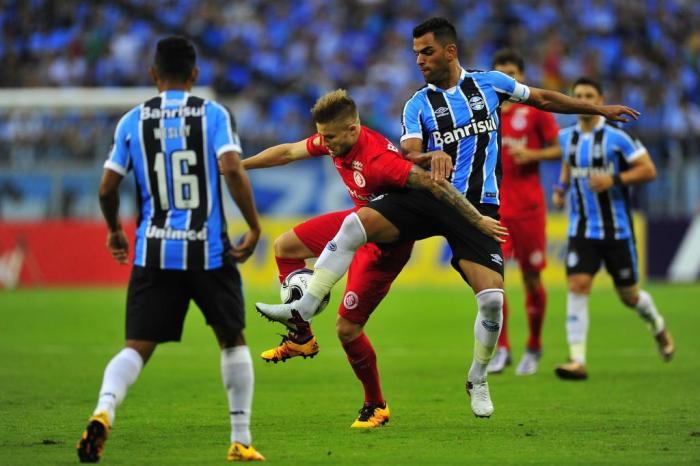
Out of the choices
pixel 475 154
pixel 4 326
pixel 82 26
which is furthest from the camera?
pixel 82 26

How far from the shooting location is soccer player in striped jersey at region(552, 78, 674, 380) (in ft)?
38.7

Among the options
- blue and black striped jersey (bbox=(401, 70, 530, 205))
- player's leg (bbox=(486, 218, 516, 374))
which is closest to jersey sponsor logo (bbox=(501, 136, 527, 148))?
player's leg (bbox=(486, 218, 516, 374))

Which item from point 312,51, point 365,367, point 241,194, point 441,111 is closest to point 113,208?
point 241,194

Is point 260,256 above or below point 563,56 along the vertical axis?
below

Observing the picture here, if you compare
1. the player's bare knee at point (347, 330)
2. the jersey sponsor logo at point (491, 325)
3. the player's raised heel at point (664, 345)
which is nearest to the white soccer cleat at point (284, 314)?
the player's bare knee at point (347, 330)

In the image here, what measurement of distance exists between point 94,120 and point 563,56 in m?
10.2

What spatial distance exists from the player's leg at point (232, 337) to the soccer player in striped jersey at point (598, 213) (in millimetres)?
5662

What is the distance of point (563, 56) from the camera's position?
26.8 meters

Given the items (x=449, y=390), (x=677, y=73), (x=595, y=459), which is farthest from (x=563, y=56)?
(x=595, y=459)

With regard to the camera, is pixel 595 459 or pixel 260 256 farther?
pixel 260 256

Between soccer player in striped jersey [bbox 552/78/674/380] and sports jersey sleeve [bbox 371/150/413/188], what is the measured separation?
4091mm

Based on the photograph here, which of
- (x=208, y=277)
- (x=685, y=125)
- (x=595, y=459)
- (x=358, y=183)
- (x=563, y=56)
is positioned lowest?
(x=595, y=459)

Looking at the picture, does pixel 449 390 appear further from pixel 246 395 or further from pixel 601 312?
pixel 601 312

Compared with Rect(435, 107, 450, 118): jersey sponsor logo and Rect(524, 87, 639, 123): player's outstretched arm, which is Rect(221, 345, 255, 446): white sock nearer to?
Rect(435, 107, 450, 118): jersey sponsor logo
